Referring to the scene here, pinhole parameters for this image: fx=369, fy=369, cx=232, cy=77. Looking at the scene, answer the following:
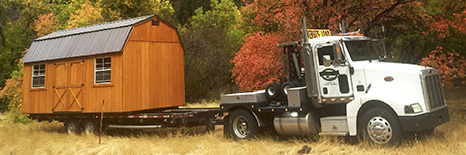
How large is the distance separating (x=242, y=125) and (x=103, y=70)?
555cm

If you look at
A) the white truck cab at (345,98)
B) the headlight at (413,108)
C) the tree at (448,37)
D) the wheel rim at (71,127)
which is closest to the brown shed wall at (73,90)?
the wheel rim at (71,127)

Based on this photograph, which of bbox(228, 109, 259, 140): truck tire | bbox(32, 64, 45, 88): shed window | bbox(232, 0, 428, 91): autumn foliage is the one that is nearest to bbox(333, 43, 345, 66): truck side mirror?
bbox(228, 109, 259, 140): truck tire

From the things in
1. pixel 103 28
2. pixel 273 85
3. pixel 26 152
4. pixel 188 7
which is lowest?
pixel 26 152

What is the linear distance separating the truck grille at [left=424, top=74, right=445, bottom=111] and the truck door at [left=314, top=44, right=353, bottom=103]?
5.50 ft

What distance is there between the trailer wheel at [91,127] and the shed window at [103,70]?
1.56 meters

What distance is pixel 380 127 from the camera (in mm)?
8305

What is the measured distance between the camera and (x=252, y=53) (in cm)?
1666

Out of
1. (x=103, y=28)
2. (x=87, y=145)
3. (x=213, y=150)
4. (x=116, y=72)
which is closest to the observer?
(x=213, y=150)

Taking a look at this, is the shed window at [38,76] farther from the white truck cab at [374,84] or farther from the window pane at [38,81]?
the white truck cab at [374,84]

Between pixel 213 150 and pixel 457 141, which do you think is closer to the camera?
pixel 457 141

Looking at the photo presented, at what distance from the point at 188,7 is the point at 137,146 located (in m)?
41.8

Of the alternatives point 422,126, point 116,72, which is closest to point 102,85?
point 116,72

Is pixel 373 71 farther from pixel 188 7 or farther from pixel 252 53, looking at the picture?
pixel 188 7

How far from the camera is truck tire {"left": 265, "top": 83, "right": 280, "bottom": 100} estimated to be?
10.4 m
